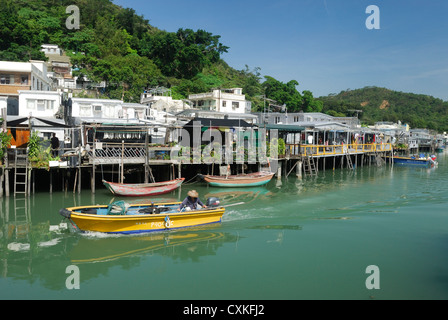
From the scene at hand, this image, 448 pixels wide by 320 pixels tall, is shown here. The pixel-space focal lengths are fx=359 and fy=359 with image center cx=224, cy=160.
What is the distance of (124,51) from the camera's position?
68250 millimetres

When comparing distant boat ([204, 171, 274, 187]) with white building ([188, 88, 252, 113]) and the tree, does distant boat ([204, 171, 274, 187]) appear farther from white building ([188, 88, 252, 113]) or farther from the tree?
the tree

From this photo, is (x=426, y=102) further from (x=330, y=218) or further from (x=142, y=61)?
(x=330, y=218)

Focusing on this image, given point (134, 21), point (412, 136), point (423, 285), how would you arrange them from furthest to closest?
point (134, 21)
point (412, 136)
point (423, 285)

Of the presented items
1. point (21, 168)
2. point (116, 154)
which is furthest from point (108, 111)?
point (21, 168)

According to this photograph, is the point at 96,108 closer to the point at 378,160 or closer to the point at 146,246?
the point at 146,246

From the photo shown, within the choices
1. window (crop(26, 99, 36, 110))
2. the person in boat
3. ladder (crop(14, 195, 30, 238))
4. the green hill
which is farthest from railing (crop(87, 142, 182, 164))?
the green hill

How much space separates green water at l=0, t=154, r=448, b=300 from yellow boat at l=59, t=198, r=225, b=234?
0.37 m

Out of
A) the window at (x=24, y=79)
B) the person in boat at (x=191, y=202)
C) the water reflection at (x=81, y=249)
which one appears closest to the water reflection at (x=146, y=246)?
the water reflection at (x=81, y=249)

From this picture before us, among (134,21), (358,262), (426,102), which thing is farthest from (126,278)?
(426,102)

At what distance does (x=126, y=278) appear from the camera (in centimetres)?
1067

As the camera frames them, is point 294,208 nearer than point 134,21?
Yes

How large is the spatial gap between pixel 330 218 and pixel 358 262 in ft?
18.3
